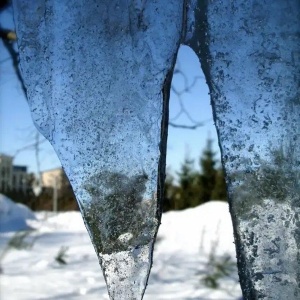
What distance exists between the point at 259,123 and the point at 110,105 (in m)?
0.24

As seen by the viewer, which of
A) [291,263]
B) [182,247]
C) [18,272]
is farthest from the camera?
[182,247]

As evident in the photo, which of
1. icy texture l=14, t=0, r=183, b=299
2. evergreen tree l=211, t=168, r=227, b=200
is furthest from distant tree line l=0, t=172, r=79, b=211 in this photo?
evergreen tree l=211, t=168, r=227, b=200

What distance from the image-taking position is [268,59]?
763 mm

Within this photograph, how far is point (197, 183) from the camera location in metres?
1.06

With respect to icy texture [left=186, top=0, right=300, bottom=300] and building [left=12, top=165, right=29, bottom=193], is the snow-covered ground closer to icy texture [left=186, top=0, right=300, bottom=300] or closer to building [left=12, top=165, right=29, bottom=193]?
building [left=12, top=165, right=29, bottom=193]

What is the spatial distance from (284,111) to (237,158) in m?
0.11

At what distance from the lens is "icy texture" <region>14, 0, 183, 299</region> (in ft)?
2.45

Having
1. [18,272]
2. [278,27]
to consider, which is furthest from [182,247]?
[278,27]

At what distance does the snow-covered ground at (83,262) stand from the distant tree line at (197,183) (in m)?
0.03

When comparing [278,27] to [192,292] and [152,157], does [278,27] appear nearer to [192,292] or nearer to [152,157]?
[152,157]

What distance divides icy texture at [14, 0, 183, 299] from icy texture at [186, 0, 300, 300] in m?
0.08

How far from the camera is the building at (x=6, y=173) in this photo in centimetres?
100

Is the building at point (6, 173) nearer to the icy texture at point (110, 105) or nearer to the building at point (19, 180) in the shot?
the building at point (19, 180)

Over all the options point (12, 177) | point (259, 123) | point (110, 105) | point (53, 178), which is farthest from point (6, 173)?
point (259, 123)
